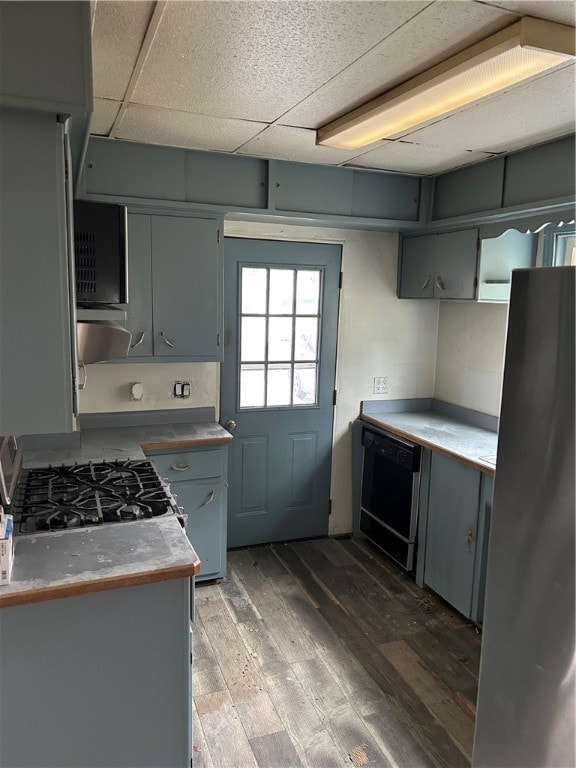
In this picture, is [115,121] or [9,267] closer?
[9,267]

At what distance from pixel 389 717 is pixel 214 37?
2.54 meters

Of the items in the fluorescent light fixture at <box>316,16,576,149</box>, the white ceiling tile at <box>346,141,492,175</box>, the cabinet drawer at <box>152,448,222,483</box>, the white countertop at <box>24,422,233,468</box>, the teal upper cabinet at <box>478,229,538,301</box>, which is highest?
the white ceiling tile at <box>346,141,492,175</box>

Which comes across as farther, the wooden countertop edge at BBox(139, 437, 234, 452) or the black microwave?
the wooden countertop edge at BBox(139, 437, 234, 452)

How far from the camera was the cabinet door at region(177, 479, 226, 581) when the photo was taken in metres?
3.10

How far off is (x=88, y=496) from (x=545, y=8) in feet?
7.04

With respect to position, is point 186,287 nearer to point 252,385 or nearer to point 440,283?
point 252,385

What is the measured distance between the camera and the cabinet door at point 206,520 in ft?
10.2

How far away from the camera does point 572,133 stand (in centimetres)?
245

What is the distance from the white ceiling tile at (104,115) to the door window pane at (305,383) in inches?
70.5

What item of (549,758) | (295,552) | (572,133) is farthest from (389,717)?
(572,133)

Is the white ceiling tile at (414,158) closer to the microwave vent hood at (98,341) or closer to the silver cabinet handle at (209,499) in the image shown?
the microwave vent hood at (98,341)

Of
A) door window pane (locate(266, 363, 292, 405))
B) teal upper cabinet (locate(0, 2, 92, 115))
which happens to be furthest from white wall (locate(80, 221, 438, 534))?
teal upper cabinet (locate(0, 2, 92, 115))

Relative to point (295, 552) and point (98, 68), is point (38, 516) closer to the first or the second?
point (98, 68)

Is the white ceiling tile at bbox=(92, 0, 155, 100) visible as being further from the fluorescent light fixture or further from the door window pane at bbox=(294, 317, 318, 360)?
the door window pane at bbox=(294, 317, 318, 360)
